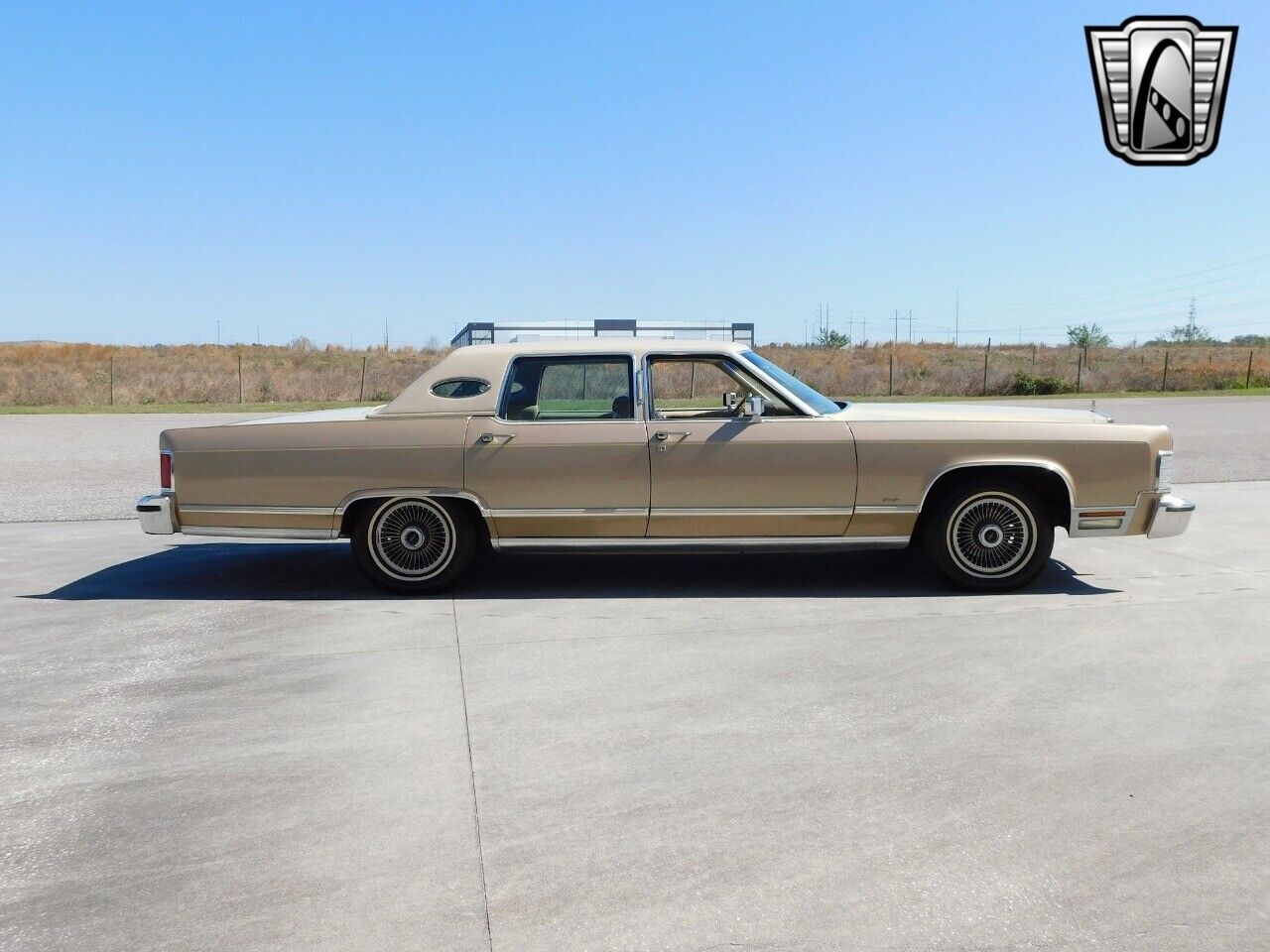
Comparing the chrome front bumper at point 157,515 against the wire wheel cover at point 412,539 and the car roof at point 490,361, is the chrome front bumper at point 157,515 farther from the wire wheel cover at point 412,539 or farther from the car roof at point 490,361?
the car roof at point 490,361

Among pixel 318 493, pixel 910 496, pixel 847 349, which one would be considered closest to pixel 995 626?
pixel 910 496

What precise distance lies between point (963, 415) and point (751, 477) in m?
1.44

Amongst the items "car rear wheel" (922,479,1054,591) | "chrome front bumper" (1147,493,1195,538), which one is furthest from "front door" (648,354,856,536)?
"chrome front bumper" (1147,493,1195,538)

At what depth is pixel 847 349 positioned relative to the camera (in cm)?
5809

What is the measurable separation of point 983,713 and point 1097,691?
0.65 m

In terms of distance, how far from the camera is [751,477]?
7.14 metres

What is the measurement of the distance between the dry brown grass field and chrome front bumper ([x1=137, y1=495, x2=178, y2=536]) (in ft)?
92.9

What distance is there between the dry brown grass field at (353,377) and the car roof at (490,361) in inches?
1128

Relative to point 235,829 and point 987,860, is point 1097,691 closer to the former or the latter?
point 987,860

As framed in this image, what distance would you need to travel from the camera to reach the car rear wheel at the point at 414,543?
7.30m

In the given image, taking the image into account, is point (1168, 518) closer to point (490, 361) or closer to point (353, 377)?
point (490, 361)

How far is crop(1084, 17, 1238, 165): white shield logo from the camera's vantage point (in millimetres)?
11070

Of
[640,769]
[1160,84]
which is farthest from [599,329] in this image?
[640,769]

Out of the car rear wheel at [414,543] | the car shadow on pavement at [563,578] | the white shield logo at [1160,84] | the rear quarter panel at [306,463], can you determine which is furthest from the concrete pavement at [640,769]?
the white shield logo at [1160,84]
